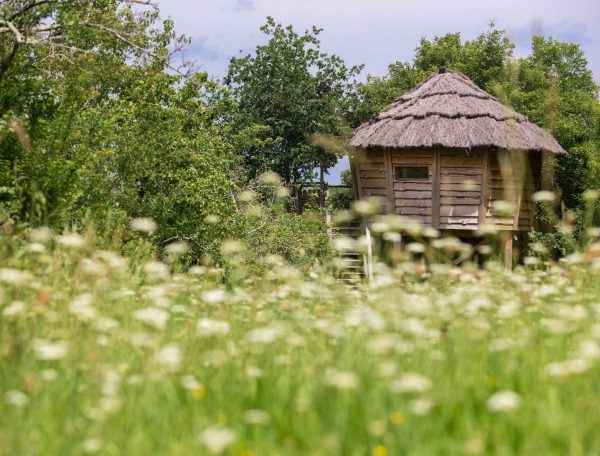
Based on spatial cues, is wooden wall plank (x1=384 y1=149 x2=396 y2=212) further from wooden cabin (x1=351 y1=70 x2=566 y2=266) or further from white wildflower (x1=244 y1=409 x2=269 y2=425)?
white wildflower (x1=244 y1=409 x2=269 y2=425)

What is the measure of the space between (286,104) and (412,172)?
1290 centimetres

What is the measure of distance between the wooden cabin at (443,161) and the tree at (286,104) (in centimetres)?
1138

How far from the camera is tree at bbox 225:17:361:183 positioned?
31.5 meters

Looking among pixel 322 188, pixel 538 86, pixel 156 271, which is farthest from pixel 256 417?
pixel 322 188

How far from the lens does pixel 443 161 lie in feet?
62.4

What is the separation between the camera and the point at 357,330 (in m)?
3.62

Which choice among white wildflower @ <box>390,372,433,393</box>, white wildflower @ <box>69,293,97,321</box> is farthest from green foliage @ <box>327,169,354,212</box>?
white wildflower @ <box>390,372,433,393</box>

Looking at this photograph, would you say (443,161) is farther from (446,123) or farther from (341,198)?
(341,198)

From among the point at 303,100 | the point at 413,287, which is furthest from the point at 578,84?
the point at 413,287

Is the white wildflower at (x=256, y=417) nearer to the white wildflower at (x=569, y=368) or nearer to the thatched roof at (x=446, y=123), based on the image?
the white wildflower at (x=569, y=368)

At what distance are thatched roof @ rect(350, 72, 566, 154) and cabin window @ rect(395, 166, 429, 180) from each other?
82 cm

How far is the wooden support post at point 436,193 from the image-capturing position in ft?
61.7

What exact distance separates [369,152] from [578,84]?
40.7ft

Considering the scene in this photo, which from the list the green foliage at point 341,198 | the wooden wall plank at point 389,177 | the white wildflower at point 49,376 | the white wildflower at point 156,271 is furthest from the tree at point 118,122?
the green foliage at point 341,198
